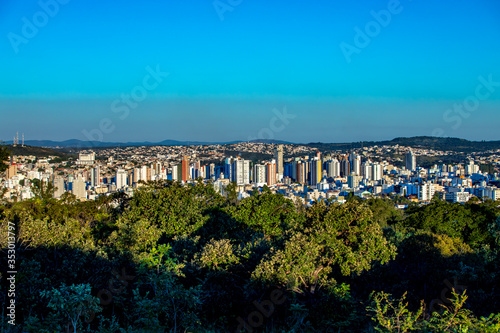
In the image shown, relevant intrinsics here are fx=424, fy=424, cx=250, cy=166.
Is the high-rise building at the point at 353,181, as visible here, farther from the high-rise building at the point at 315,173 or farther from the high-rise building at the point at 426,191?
the high-rise building at the point at 426,191

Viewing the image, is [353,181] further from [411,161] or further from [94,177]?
[94,177]

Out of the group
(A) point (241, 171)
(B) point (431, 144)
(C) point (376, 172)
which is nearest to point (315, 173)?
(C) point (376, 172)

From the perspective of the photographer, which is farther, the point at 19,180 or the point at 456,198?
the point at 456,198

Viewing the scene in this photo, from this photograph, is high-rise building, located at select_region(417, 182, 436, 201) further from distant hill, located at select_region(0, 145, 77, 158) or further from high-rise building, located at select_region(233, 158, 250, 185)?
distant hill, located at select_region(0, 145, 77, 158)

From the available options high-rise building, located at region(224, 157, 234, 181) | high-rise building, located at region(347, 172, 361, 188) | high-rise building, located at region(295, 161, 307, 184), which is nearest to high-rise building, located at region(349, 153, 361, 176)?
high-rise building, located at region(347, 172, 361, 188)

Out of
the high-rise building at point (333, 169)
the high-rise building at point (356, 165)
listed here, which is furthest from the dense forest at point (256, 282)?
the high-rise building at point (356, 165)

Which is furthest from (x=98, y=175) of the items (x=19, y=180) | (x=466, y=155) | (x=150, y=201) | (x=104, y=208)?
A: (x=466, y=155)

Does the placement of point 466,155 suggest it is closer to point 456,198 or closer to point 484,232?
point 456,198
